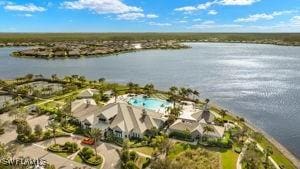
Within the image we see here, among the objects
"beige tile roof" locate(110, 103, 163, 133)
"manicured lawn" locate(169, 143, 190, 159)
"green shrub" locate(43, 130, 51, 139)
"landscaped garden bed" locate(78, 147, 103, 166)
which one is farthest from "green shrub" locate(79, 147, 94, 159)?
"manicured lawn" locate(169, 143, 190, 159)

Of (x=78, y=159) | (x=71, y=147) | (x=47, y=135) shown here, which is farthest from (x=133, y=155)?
(x=47, y=135)

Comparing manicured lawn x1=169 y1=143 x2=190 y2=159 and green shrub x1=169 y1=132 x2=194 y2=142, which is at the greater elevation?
green shrub x1=169 y1=132 x2=194 y2=142

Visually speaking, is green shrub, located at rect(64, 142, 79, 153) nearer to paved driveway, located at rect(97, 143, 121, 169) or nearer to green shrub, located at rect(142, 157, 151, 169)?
paved driveway, located at rect(97, 143, 121, 169)

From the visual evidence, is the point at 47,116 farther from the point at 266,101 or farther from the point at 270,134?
the point at 266,101

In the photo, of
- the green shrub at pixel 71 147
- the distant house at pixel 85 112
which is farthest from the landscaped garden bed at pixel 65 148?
the distant house at pixel 85 112

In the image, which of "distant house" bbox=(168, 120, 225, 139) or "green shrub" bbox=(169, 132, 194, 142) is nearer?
"distant house" bbox=(168, 120, 225, 139)

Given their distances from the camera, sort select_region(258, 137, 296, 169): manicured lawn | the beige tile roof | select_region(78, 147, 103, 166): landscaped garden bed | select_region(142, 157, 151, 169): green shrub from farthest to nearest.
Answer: the beige tile roof
select_region(258, 137, 296, 169): manicured lawn
select_region(78, 147, 103, 166): landscaped garden bed
select_region(142, 157, 151, 169): green shrub

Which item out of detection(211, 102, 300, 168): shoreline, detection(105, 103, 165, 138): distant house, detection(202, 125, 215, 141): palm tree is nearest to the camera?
detection(211, 102, 300, 168): shoreline

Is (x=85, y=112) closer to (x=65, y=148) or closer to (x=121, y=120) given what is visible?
(x=121, y=120)
